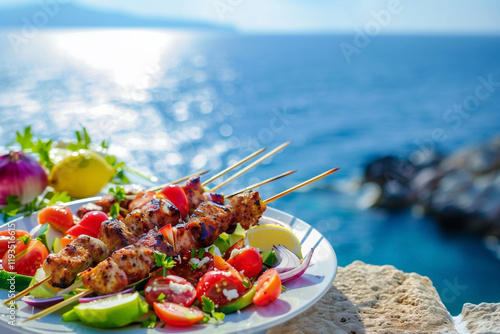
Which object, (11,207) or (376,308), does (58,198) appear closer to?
(11,207)

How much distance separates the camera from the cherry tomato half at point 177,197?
263cm

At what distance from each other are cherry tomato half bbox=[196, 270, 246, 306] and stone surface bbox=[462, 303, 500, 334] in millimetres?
1149

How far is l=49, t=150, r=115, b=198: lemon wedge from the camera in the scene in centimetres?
353

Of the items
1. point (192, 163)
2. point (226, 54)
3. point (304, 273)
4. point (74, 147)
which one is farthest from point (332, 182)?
point (226, 54)

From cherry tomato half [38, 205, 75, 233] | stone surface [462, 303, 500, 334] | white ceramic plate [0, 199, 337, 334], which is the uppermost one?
cherry tomato half [38, 205, 75, 233]

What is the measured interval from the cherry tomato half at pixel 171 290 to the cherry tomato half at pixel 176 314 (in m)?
0.06

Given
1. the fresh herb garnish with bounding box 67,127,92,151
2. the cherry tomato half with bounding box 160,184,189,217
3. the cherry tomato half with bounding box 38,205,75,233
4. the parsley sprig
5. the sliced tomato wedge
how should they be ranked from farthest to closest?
1. the fresh herb garnish with bounding box 67,127,92,151
2. the parsley sprig
3. the cherry tomato half with bounding box 160,184,189,217
4. the cherry tomato half with bounding box 38,205,75,233
5. the sliced tomato wedge

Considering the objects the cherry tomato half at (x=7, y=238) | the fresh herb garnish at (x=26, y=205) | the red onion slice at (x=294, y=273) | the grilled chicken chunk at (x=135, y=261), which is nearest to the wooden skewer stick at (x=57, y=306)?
the grilled chicken chunk at (x=135, y=261)

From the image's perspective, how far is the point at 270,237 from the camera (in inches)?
93.8

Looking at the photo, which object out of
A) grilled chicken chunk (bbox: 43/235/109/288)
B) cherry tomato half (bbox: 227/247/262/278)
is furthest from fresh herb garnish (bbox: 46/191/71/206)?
cherry tomato half (bbox: 227/247/262/278)

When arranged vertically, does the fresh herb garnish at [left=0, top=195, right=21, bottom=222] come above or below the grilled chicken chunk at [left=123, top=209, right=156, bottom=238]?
above

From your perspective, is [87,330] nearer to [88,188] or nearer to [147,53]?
[88,188]

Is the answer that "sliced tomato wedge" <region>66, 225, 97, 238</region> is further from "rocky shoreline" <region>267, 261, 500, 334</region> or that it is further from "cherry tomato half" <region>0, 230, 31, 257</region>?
"rocky shoreline" <region>267, 261, 500, 334</region>

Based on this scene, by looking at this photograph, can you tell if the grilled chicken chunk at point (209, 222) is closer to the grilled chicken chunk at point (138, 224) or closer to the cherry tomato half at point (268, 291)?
the grilled chicken chunk at point (138, 224)
